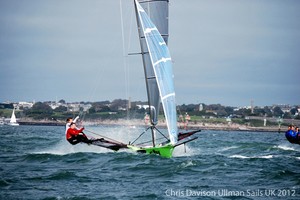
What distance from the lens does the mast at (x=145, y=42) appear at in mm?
29938

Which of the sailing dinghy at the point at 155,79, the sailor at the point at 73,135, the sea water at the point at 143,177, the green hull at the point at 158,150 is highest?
the sailing dinghy at the point at 155,79

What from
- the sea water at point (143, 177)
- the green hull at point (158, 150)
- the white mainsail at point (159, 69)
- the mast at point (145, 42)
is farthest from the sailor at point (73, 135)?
the white mainsail at point (159, 69)

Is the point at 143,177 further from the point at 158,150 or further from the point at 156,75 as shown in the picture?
the point at 156,75

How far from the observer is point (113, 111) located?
462 ft

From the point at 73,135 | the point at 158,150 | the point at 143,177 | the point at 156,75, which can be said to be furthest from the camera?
the point at 156,75

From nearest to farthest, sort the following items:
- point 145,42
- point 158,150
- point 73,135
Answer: point 73,135 → point 158,150 → point 145,42

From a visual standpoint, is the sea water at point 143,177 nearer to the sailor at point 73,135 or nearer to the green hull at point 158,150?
the green hull at point 158,150

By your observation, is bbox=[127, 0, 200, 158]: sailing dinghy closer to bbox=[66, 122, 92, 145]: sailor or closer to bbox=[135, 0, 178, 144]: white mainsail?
bbox=[135, 0, 178, 144]: white mainsail

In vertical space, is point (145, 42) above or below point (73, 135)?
above

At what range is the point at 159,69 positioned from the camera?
29578 millimetres

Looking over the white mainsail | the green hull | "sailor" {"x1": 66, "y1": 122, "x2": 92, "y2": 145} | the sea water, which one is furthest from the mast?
"sailor" {"x1": 66, "y1": 122, "x2": 92, "y2": 145}

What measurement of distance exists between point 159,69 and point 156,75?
0.55 metres

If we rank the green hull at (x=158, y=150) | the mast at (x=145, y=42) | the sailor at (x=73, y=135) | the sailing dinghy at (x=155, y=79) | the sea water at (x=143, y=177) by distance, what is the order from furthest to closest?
the mast at (x=145, y=42) < the sailing dinghy at (x=155, y=79) < the green hull at (x=158, y=150) < the sailor at (x=73, y=135) < the sea water at (x=143, y=177)

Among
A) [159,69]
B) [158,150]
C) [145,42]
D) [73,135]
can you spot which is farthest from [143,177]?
[145,42]
